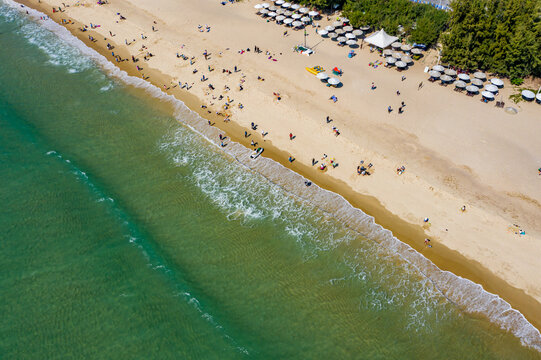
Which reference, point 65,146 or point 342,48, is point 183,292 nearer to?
point 65,146

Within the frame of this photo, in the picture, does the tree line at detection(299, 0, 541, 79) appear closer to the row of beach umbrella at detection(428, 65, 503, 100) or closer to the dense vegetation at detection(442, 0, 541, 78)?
the dense vegetation at detection(442, 0, 541, 78)

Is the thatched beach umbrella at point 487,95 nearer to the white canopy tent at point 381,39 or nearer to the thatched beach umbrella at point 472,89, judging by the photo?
the thatched beach umbrella at point 472,89

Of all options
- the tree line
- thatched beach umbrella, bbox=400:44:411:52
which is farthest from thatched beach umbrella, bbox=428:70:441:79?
thatched beach umbrella, bbox=400:44:411:52

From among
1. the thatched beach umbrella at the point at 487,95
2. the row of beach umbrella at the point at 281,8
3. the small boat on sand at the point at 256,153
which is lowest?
the small boat on sand at the point at 256,153

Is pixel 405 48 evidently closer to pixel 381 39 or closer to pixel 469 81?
pixel 381 39

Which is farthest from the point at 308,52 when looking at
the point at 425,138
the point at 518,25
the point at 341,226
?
the point at 341,226

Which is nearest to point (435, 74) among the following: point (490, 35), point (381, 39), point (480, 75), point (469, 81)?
point (469, 81)

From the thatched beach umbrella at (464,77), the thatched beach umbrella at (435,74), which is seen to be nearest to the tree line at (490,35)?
the thatched beach umbrella at (464,77)
